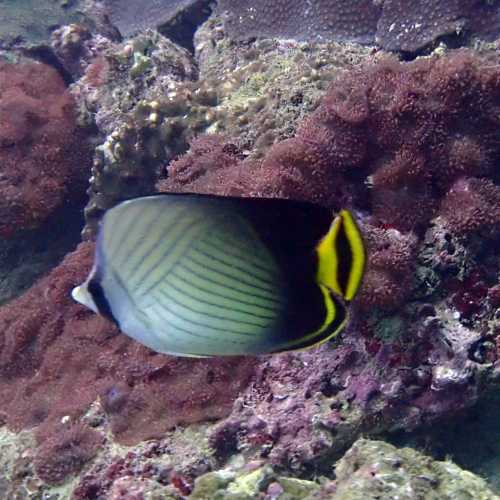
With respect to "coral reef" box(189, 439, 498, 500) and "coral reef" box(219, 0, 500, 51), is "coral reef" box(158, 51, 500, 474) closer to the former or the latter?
"coral reef" box(189, 439, 498, 500)

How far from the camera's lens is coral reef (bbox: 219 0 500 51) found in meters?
5.98

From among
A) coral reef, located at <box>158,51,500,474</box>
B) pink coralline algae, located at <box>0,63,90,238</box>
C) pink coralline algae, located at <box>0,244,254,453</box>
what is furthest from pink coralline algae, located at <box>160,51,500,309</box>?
pink coralline algae, located at <box>0,63,90,238</box>

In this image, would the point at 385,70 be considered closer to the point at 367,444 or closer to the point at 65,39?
the point at 367,444

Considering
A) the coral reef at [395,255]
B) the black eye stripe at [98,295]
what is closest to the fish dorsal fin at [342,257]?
the black eye stripe at [98,295]

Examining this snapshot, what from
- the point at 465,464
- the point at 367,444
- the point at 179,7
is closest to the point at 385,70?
the point at 367,444

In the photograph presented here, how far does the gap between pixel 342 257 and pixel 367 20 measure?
6150mm

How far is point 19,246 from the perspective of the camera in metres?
7.25

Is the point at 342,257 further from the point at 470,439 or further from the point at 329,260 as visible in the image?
the point at 470,439

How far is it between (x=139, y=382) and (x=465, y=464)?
2.32 meters

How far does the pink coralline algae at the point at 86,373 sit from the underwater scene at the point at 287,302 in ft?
0.06

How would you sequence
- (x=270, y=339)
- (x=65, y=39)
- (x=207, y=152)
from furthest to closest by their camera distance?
(x=65, y=39), (x=207, y=152), (x=270, y=339)

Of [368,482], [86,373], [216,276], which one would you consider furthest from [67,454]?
[216,276]

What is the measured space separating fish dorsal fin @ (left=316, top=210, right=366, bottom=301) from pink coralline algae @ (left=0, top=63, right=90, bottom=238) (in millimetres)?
6070

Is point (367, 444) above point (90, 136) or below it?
above
